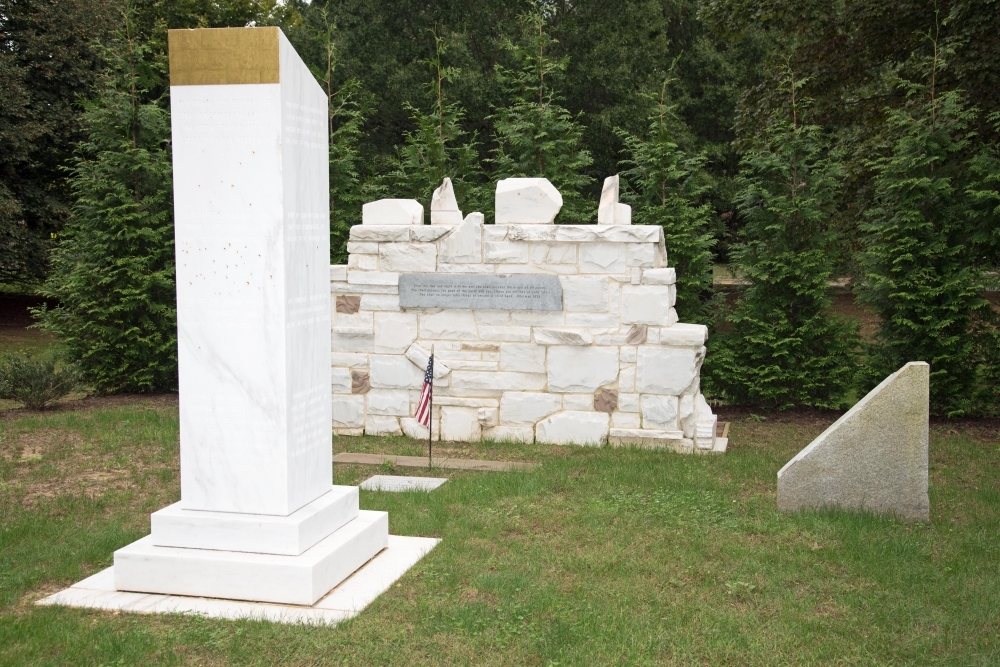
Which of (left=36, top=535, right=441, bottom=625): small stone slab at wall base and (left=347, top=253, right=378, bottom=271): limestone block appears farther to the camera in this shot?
(left=347, top=253, right=378, bottom=271): limestone block

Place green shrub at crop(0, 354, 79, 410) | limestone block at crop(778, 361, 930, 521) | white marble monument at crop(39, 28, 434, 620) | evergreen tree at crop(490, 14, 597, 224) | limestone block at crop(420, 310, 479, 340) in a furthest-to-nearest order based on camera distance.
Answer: evergreen tree at crop(490, 14, 597, 224) < green shrub at crop(0, 354, 79, 410) < limestone block at crop(420, 310, 479, 340) < limestone block at crop(778, 361, 930, 521) < white marble monument at crop(39, 28, 434, 620)

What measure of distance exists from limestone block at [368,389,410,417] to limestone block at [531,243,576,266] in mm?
1811

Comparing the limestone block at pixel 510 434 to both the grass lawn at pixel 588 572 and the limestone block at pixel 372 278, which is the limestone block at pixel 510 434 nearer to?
the grass lawn at pixel 588 572

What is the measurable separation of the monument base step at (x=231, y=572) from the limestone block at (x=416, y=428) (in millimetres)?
3938

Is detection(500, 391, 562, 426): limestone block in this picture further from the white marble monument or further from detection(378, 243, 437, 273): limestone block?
the white marble monument

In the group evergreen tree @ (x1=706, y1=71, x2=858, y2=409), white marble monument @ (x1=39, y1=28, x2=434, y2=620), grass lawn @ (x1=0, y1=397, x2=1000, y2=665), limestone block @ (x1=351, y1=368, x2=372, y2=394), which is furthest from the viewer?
evergreen tree @ (x1=706, y1=71, x2=858, y2=409)

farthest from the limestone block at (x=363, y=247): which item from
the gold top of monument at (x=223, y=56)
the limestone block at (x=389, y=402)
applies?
the gold top of monument at (x=223, y=56)

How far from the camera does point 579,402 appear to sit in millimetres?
8367

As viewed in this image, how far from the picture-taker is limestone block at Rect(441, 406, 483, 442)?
8617mm

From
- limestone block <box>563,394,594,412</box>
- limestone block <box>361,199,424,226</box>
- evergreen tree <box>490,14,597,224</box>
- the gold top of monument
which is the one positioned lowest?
limestone block <box>563,394,594,412</box>

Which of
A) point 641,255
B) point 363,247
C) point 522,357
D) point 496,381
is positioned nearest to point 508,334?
point 522,357

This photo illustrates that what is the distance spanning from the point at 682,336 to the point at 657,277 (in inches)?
22.2

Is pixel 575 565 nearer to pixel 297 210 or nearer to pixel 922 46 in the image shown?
pixel 297 210

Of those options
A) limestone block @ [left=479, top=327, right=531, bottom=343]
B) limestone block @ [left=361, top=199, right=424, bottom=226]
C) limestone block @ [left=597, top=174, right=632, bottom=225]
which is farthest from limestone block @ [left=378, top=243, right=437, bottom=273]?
limestone block @ [left=597, top=174, right=632, bottom=225]
